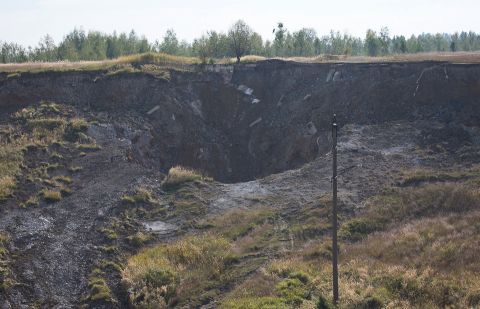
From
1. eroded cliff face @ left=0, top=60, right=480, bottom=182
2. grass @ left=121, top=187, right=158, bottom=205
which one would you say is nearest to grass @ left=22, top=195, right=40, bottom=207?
grass @ left=121, top=187, right=158, bottom=205

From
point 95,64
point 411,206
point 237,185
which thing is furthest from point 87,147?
point 411,206

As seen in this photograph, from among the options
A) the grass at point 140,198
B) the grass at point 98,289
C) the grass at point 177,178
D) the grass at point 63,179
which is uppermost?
the grass at point 63,179

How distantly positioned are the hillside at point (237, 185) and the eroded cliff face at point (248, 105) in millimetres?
143

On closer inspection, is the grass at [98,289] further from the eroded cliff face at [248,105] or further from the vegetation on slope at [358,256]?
the eroded cliff face at [248,105]

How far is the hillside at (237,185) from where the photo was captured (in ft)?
68.1

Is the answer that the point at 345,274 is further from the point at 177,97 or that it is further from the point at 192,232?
the point at 177,97

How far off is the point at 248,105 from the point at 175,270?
2657 centimetres

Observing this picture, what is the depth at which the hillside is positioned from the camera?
20750 mm

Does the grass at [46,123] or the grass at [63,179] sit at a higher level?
the grass at [46,123]

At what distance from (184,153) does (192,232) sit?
14500 millimetres

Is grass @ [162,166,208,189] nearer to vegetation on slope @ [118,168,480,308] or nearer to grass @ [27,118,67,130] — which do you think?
vegetation on slope @ [118,168,480,308]

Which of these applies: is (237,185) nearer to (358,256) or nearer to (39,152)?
(358,256)

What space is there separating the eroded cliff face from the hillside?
0.14m

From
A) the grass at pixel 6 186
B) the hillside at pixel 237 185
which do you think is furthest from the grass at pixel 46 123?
the grass at pixel 6 186
